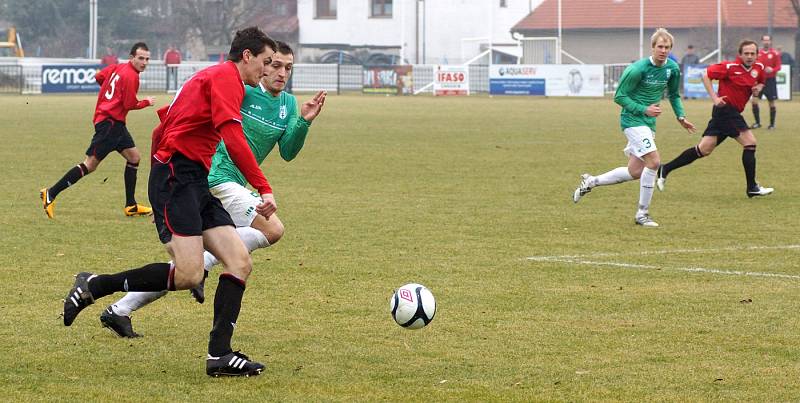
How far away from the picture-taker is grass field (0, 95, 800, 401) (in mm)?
6453

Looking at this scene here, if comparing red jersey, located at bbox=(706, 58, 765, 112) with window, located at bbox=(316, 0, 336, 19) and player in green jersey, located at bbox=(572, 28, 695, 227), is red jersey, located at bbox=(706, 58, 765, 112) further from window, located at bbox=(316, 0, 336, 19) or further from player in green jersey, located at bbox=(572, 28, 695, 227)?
window, located at bbox=(316, 0, 336, 19)

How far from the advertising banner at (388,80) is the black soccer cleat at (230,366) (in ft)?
162

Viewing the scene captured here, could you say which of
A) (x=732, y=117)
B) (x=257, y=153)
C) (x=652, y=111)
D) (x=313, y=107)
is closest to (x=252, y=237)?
(x=257, y=153)

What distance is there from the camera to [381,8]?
265ft

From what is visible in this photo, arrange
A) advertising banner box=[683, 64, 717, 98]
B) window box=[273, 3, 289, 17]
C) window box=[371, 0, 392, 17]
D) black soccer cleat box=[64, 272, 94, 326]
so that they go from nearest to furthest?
black soccer cleat box=[64, 272, 94, 326] < advertising banner box=[683, 64, 717, 98] < window box=[371, 0, 392, 17] < window box=[273, 3, 289, 17]

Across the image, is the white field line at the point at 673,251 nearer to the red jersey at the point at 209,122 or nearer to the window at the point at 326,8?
the red jersey at the point at 209,122

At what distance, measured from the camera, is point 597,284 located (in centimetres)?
948

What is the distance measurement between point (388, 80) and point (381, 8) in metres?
25.3

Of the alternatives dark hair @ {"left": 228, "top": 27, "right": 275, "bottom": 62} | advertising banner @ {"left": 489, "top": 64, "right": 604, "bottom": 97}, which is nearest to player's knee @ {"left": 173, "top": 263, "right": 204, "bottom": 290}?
dark hair @ {"left": 228, "top": 27, "right": 275, "bottom": 62}

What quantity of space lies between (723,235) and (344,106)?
30.5m

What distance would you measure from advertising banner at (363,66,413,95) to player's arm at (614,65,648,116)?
42.4 metres

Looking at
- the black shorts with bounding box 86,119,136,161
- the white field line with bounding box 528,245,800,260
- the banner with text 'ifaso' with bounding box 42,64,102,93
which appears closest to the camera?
the white field line with bounding box 528,245,800,260

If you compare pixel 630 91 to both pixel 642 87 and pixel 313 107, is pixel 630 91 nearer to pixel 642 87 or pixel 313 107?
pixel 642 87

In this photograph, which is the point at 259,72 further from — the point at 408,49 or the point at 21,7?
the point at 21,7
